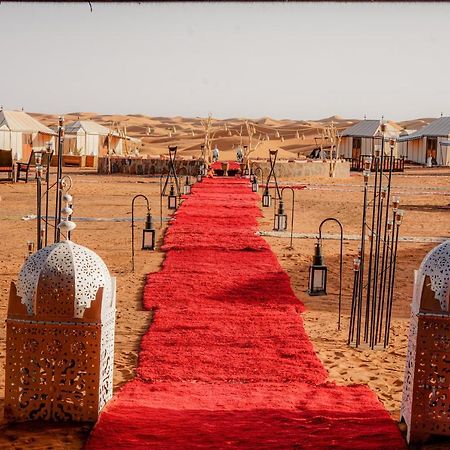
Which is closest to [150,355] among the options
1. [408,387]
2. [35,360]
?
[35,360]

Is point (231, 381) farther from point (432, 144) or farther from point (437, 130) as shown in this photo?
point (432, 144)

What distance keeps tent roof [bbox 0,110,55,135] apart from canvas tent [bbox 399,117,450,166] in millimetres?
20185

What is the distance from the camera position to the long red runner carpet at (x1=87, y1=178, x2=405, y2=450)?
4.60 meters

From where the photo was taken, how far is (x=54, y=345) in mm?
4719

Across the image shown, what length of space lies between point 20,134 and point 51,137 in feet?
5.97

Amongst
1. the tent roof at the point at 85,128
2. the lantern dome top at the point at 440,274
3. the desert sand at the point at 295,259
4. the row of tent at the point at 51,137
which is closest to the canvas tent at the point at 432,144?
the row of tent at the point at 51,137

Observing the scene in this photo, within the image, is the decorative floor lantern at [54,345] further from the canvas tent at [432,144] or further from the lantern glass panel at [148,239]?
the canvas tent at [432,144]

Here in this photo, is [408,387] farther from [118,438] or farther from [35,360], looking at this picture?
[35,360]

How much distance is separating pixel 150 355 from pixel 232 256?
207 inches

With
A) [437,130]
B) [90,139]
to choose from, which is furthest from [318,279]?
[437,130]

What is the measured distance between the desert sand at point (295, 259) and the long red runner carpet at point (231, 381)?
0.19 meters

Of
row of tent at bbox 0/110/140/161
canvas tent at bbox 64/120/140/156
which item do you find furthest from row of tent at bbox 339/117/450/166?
canvas tent at bbox 64/120/140/156

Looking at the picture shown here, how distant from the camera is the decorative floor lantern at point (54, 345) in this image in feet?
15.5

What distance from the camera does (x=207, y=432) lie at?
15.3 ft
